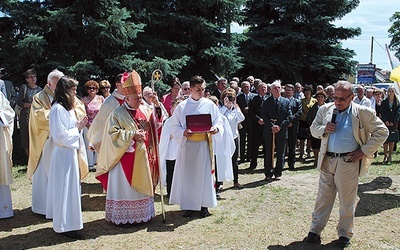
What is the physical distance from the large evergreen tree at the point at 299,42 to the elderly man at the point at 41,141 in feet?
48.6

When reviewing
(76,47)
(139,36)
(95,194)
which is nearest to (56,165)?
(95,194)

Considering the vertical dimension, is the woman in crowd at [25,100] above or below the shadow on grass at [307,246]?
above

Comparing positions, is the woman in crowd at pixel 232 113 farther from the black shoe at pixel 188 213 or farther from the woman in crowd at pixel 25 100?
the woman in crowd at pixel 25 100

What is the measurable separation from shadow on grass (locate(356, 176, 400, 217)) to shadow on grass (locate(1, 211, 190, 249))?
123 inches

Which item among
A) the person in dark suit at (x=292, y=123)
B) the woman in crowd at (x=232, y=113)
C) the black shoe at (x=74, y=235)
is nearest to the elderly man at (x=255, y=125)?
the person in dark suit at (x=292, y=123)

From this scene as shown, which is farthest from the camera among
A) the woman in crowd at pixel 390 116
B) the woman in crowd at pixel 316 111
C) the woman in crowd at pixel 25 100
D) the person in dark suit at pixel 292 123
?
the woman in crowd at pixel 390 116

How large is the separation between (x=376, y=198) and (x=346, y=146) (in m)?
3.27

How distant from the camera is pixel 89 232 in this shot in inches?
232

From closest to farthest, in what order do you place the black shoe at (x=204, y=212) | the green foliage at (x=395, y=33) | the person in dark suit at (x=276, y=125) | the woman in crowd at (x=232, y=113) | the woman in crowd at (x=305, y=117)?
1. the black shoe at (x=204, y=212)
2. the woman in crowd at (x=232, y=113)
3. the person in dark suit at (x=276, y=125)
4. the woman in crowd at (x=305, y=117)
5. the green foliage at (x=395, y=33)

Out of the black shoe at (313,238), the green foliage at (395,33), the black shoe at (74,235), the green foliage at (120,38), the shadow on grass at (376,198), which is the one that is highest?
the green foliage at (395,33)

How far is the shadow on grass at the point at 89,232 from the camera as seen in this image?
5462mm

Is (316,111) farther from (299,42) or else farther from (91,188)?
(299,42)

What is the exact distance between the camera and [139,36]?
1304 centimetres

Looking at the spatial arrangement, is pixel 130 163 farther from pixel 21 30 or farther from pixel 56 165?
pixel 21 30
